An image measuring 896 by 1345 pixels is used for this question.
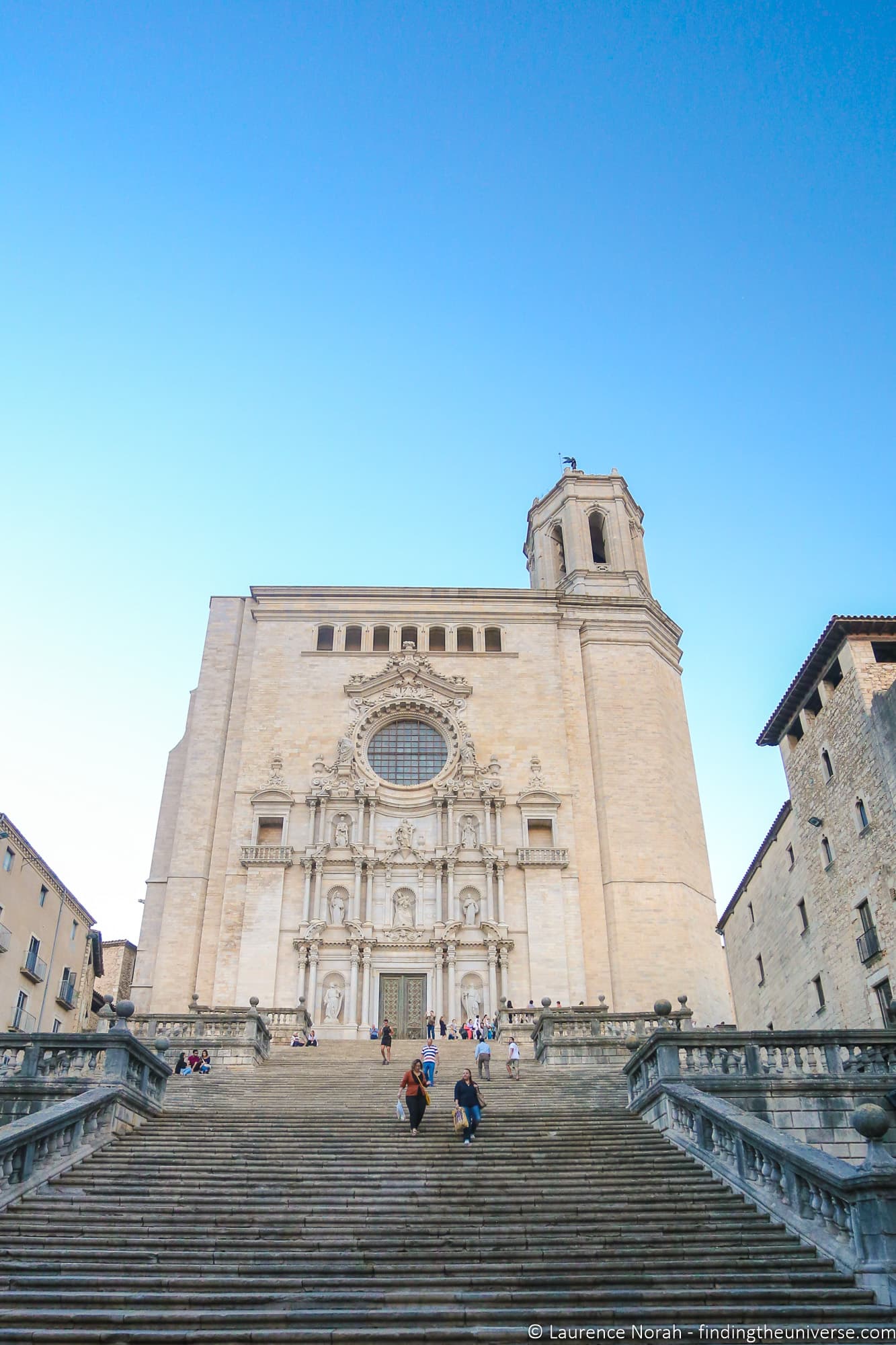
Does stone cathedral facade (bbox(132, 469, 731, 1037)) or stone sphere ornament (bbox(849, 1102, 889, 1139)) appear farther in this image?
stone cathedral facade (bbox(132, 469, 731, 1037))

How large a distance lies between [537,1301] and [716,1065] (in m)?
6.91

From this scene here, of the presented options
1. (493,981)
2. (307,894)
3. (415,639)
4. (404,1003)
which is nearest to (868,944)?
(493,981)

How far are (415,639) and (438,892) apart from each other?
30.2ft

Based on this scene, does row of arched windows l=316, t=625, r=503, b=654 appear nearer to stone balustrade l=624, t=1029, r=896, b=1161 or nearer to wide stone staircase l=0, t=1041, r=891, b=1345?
stone balustrade l=624, t=1029, r=896, b=1161

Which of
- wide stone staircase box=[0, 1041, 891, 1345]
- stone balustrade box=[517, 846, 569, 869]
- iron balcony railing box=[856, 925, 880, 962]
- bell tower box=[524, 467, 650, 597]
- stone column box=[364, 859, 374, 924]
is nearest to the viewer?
wide stone staircase box=[0, 1041, 891, 1345]

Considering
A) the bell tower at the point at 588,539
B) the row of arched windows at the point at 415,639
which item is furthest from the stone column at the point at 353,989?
the bell tower at the point at 588,539

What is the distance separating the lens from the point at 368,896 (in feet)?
96.5

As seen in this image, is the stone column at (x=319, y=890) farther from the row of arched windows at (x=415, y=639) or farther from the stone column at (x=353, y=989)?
the row of arched windows at (x=415, y=639)

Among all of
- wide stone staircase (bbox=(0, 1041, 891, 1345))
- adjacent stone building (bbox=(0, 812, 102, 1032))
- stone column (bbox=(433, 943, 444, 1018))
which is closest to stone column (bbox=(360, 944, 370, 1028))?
stone column (bbox=(433, 943, 444, 1018))

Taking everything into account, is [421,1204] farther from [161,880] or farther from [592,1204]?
[161,880]

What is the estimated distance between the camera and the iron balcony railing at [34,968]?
1123 inches

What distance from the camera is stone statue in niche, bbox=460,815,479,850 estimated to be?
30.2 metres

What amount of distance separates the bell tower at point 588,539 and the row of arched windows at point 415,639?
11.8 feet

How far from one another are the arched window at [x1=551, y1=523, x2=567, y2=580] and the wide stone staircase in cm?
2676
